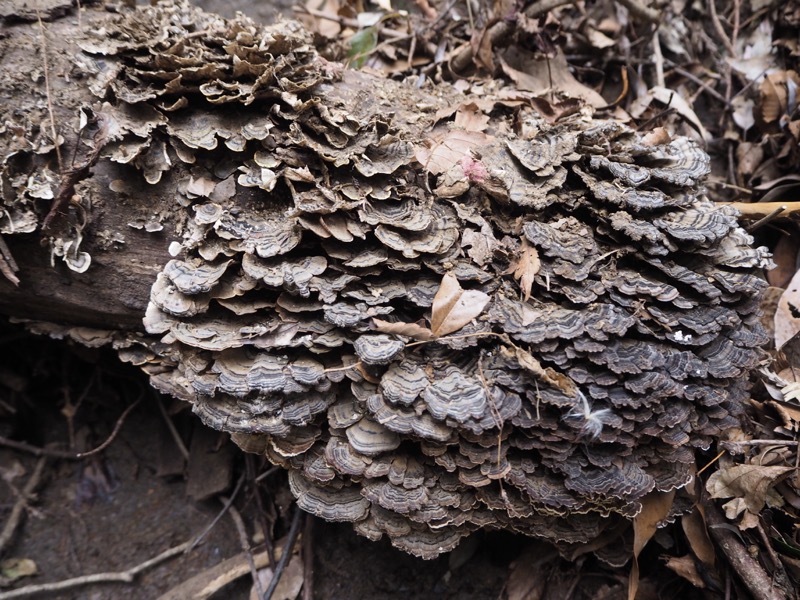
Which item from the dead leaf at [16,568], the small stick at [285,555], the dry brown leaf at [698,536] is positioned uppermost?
the dry brown leaf at [698,536]

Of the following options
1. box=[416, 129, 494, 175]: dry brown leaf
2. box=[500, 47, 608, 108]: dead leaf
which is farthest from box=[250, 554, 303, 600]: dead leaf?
box=[500, 47, 608, 108]: dead leaf

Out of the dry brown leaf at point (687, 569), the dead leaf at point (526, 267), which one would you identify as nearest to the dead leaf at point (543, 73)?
the dead leaf at point (526, 267)

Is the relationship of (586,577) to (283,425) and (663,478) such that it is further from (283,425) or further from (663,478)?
(283,425)

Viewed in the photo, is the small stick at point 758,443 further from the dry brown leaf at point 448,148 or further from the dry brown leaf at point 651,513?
the dry brown leaf at point 448,148

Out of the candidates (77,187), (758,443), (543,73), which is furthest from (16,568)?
(543,73)

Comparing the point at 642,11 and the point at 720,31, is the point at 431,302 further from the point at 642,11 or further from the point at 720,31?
the point at 720,31

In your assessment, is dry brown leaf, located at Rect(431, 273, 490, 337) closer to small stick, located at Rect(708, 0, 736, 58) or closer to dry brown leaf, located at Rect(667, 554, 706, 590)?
dry brown leaf, located at Rect(667, 554, 706, 590)

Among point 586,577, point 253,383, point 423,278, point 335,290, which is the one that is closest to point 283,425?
point 253,383
